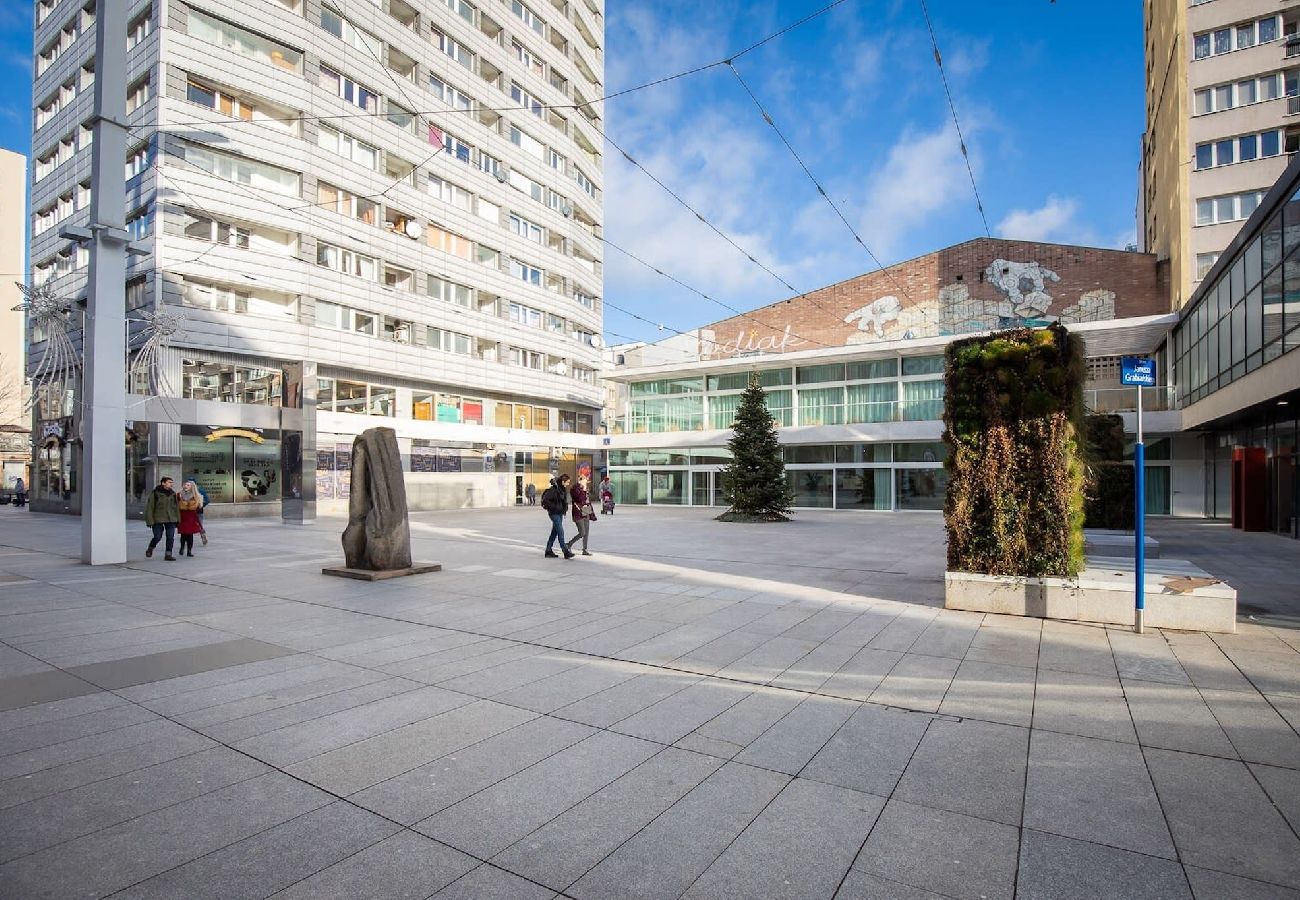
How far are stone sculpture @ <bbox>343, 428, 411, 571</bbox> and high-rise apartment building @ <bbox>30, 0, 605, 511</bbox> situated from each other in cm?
1440

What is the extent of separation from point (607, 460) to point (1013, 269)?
25.1 metres

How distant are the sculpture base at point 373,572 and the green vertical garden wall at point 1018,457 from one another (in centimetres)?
817

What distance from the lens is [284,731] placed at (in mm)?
4371

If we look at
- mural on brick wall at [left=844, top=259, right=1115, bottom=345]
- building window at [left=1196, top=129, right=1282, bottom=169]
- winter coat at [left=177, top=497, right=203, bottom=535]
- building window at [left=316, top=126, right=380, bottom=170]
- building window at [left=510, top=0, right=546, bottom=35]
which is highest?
building window at [left=510, top=0, right=546, bottom=35]

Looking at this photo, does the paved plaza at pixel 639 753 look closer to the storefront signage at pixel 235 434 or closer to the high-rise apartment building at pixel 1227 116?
A: the storefront signage at pixel 235 434

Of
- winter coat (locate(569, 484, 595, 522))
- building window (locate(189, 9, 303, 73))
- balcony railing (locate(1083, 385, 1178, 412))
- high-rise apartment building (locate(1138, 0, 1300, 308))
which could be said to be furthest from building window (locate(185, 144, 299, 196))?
high-rise apartment building (locate(1138, 0, 1300, 308))

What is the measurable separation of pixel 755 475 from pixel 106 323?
19171mm

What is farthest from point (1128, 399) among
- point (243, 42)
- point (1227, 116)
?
point (243, 42)

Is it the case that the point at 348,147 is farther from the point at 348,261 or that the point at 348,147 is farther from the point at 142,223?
the point at 142,223

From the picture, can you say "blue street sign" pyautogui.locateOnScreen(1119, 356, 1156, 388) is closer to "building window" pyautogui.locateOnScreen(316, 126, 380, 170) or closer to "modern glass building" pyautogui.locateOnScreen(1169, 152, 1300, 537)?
"modern glass building" pyautogui.locateOnScreen(1169, 152, 1300, 537)

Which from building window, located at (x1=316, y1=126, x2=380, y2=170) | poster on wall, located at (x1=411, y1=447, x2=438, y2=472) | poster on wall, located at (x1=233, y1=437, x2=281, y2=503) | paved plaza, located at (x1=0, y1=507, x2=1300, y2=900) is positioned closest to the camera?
paved plaza, located at (x1=0, y1=507, x2=1300, y2=900)

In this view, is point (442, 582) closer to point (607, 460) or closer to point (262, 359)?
point (262, 359)

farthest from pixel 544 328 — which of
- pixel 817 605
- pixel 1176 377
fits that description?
pixel 817 605

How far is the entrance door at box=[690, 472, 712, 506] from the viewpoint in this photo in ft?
128
